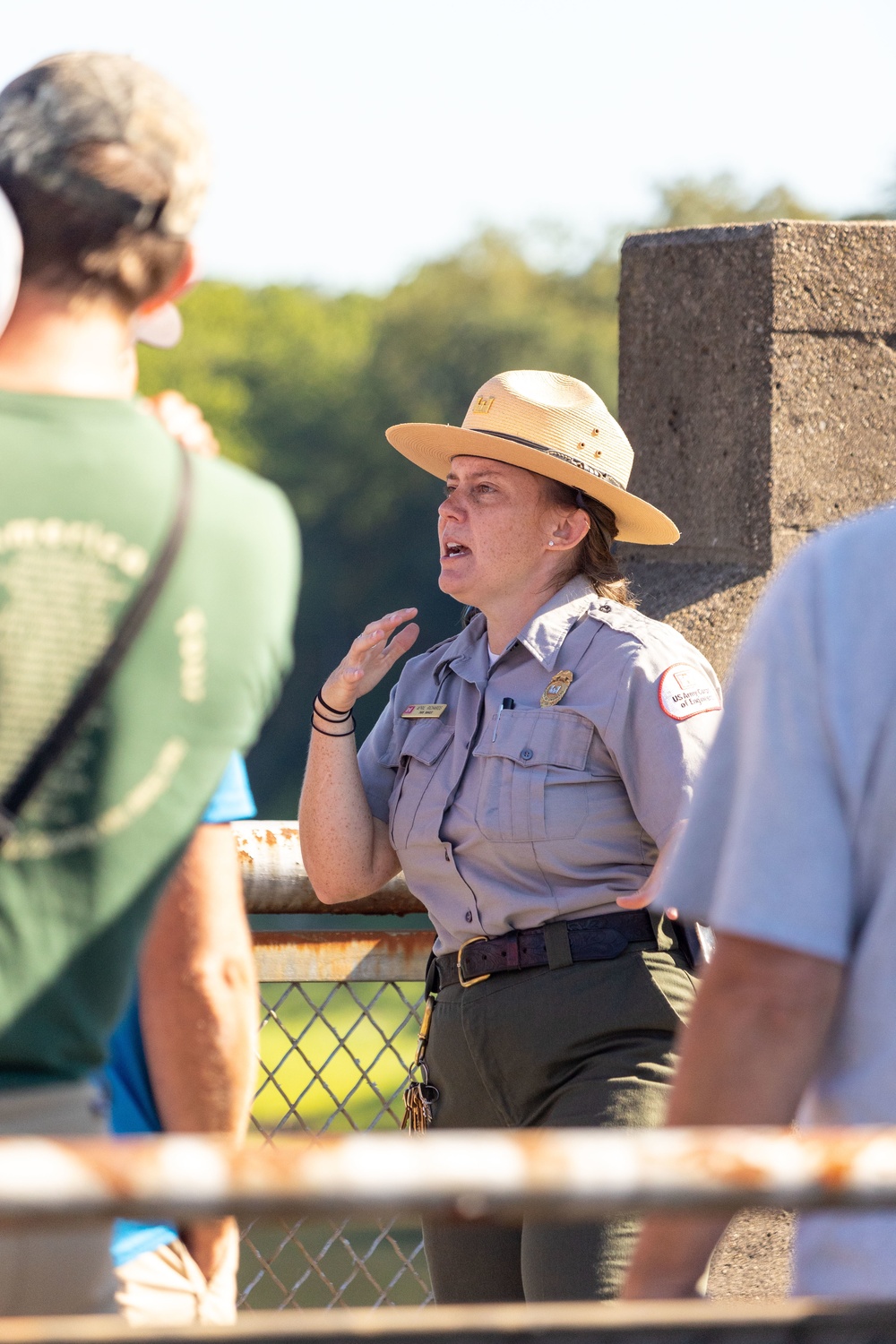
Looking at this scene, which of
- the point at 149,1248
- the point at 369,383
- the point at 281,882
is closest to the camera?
the point at 149,1248

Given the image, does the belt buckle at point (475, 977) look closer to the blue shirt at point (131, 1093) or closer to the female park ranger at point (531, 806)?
the female park ranger at point (531, 806)

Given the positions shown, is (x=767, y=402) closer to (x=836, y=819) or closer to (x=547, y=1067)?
(x=547, y=1067)

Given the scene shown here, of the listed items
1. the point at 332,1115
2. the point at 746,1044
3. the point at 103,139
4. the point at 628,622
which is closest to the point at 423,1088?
the point at 332,1115

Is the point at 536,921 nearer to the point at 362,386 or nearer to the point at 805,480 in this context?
the point at 805,480

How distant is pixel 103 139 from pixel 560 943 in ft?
6.07

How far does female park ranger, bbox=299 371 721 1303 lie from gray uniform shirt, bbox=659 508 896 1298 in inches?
57.3

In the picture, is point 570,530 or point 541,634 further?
point 570,530

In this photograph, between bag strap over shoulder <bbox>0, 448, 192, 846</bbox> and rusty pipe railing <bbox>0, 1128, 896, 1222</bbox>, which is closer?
rusty pipe railing <bbox>0, 1128, 896, 1222</bbox>

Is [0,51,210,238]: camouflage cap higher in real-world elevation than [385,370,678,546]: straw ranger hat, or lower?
higher

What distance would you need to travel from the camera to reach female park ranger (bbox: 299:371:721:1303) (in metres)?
2.87

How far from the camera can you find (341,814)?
3195mm

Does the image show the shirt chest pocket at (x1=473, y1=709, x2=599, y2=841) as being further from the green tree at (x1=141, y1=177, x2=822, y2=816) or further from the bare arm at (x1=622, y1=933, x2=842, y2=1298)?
the green tree at (x1=141, y1=177, x2=822, y2=816)

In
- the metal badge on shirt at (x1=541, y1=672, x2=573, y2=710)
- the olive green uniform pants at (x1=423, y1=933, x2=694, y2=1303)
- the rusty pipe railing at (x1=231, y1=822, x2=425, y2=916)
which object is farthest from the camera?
the rusty pipe railing at (x1=231, y1=822, x2=425, y2=916)

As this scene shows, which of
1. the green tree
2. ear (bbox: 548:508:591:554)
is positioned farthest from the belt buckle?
the green tree
